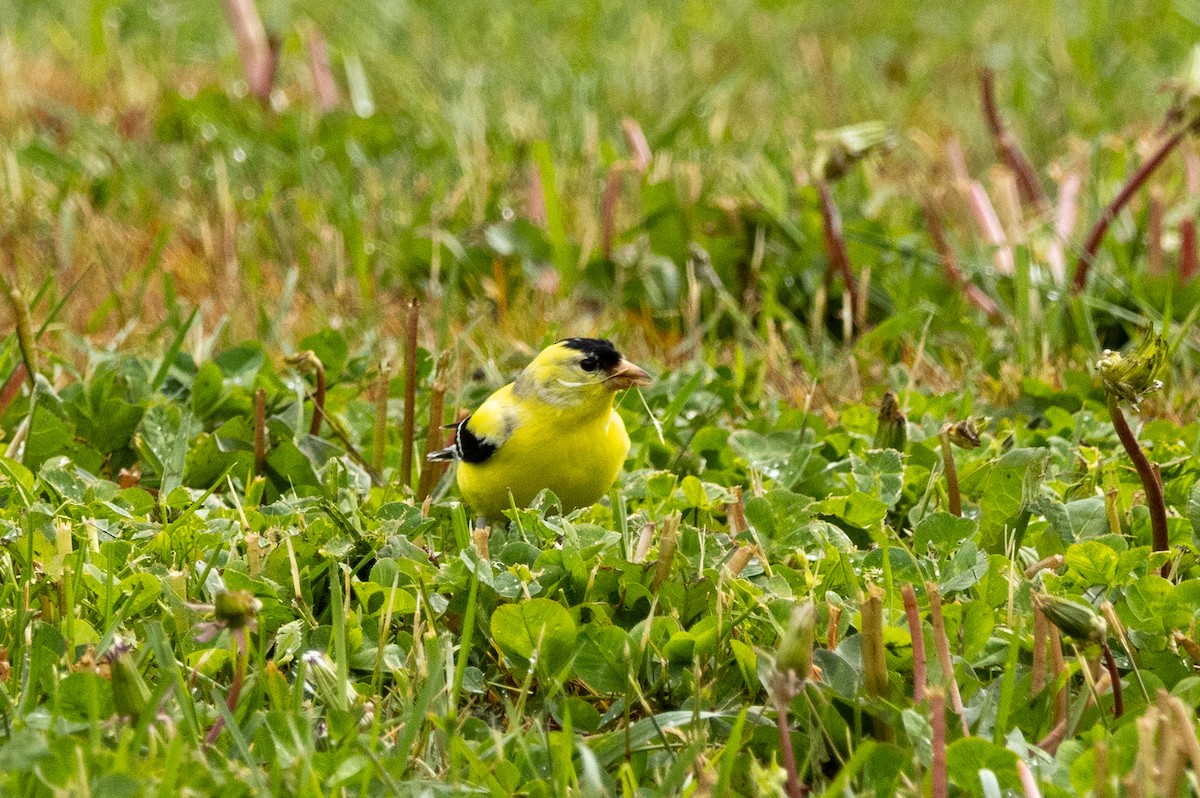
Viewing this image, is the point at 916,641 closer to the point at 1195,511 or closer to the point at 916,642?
the point at 916,642

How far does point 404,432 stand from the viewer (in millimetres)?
2752

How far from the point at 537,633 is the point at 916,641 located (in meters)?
0.53

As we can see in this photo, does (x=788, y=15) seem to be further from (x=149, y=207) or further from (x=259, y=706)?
(x=259, y=706)

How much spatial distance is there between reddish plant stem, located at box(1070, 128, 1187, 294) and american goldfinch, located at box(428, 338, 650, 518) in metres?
1.46

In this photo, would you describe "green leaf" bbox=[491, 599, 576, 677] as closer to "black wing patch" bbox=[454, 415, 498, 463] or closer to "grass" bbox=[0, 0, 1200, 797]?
"grass" bbox=[0, 0, 1200, 797]

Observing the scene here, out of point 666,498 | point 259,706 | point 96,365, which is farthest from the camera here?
point 96,365

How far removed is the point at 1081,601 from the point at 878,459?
0.61 meters

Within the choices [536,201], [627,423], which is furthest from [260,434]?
[536,201]

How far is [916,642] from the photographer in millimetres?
1812

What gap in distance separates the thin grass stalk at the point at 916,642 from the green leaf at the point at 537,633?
48 centimetres

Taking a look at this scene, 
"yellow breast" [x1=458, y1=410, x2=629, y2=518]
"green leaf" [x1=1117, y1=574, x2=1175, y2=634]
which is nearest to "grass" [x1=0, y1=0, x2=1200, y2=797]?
"green leaf" [x1=1117, y1=574, x2=1175, y2=634]

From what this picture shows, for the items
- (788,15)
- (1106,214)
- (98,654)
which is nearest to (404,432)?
(98,654)

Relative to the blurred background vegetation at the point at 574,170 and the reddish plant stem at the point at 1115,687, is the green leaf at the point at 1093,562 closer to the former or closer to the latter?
the reddish plant stem at the point at 1115,687

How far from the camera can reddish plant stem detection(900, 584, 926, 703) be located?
5.82ft
